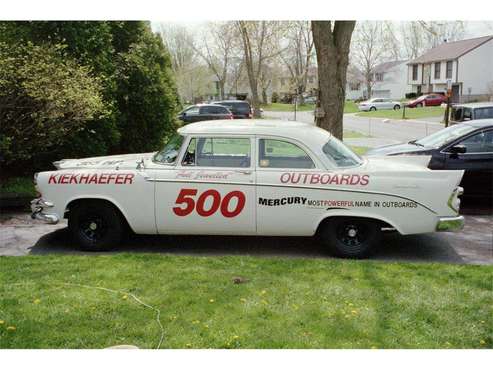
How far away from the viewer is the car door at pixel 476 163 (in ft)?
28.9

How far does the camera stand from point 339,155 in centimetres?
652

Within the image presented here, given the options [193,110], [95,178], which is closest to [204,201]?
[95,178]

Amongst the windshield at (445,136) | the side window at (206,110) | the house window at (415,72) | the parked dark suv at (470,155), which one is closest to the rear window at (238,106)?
the side window at (206,110)

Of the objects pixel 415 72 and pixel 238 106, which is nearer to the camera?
pixel 238 106

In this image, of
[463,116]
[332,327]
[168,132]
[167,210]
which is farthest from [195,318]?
[463,116]

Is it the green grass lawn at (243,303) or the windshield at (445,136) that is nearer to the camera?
the green grass lawn at (243,303)

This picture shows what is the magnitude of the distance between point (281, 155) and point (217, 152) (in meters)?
0.85

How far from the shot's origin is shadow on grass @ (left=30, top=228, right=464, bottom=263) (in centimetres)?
659

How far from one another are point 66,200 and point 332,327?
4016 mm

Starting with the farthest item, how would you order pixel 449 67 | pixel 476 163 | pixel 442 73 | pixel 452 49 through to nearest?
1. pixel 442 73
2. pixel 452 49
3. pixel 449 67
4. pixel 476 163

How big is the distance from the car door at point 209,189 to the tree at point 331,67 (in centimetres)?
465

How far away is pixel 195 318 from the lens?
442cm

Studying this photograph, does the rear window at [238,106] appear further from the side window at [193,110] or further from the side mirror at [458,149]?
the side mirror at [458,149]

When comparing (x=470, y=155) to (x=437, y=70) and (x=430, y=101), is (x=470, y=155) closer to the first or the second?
(x=430, y=101)
